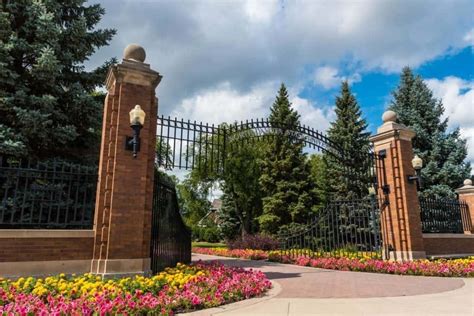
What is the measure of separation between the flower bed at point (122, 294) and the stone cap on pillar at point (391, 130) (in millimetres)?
7695

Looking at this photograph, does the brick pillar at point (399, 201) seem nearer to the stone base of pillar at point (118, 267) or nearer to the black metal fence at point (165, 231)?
the black metal fence at point (165, 231)

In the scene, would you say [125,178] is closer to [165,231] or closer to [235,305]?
[165,231]

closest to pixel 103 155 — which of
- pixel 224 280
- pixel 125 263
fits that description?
pixel 125 263

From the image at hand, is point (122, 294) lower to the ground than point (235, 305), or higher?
higher

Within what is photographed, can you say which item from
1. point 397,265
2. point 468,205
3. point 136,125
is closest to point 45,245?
point 136,125

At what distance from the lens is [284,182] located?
25.3 metres

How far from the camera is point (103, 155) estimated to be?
677 centimetres

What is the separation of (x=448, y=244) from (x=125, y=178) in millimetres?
11269

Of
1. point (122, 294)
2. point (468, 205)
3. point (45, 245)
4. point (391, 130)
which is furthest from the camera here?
point (468, 205)

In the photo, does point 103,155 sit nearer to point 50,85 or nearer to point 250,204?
point 50,85

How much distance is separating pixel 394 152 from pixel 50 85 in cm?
1089

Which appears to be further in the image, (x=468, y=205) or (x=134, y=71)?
(x=468, y=205)

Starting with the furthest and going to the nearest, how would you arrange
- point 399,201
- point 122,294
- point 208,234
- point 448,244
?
point 208,234
point 448,244
point 399,201
point 122,294

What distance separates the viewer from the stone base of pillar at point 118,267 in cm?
621
